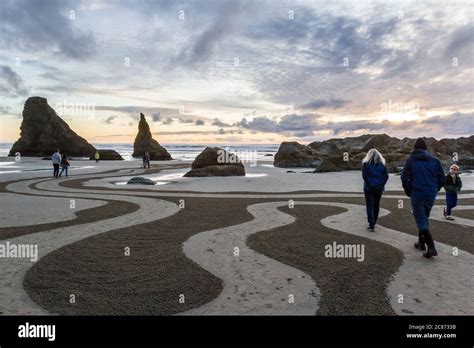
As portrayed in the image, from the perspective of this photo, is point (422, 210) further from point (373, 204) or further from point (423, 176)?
point (373, 204)

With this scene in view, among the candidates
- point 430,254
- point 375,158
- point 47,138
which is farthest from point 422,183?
point 47,138

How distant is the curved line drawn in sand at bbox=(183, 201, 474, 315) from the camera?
5.09m

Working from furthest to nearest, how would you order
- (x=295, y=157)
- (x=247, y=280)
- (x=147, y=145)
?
(x=147, y=145) < (x=295, y=157) < (x=247, y=280)

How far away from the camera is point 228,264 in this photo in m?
7.07

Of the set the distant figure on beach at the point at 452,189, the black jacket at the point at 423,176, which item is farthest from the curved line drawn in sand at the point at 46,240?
the distant figure on beach at the point at 452,189

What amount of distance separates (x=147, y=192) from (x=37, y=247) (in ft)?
37.7

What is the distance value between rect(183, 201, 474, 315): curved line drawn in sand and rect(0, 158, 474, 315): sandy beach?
0.07 feet

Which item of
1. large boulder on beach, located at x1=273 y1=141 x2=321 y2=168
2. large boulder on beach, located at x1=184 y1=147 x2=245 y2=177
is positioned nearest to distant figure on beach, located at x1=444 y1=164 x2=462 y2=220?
large boulder on beach, located at x1=184 y1=147 x2=245 y2=177

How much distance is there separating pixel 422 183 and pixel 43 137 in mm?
90214

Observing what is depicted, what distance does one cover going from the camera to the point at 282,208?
14.2 metres

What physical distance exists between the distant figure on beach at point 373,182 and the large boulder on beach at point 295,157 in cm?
3534
